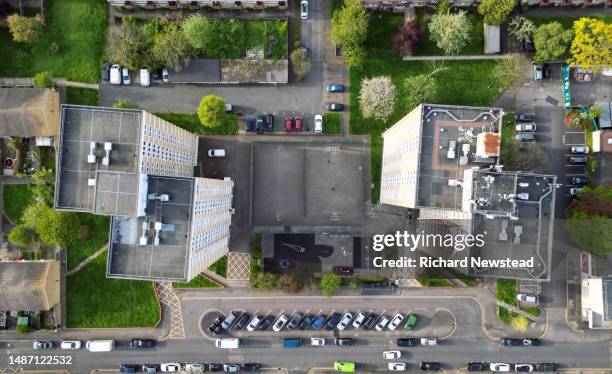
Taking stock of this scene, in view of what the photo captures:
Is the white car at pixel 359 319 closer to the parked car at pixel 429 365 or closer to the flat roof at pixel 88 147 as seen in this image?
the parked car at pixel 429 365

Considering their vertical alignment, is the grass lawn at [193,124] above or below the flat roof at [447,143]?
above

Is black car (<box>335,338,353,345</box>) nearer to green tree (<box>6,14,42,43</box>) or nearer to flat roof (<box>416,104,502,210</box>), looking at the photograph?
flat roof (<box>416,104,502,210</box>)

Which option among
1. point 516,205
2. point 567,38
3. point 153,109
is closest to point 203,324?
point 153,109

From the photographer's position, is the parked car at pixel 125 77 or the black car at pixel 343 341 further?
the parked car at pixel 125 77

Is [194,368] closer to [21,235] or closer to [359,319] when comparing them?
[359,319]

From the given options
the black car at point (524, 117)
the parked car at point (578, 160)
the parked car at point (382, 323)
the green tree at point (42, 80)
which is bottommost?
the parked car at point (382, 323)

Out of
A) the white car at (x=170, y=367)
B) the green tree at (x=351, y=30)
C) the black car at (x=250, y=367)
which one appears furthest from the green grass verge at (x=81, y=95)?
the black car at (x=250, y=367)

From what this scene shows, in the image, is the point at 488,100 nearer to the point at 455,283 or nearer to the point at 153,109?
the point at 455,283

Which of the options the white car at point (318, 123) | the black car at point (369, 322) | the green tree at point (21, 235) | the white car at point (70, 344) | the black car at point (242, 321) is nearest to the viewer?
the green tree at point (21, 235)
